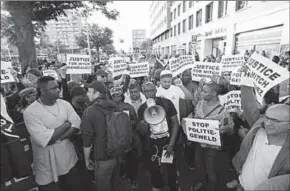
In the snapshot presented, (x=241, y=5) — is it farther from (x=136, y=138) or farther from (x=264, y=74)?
(x=136, y=138)

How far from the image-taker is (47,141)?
2178 millimetres

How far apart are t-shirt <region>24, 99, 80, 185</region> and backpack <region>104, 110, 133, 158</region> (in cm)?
48

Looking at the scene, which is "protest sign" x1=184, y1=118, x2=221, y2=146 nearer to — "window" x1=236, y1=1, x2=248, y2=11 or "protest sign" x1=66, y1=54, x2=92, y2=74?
"protest sign" x1=66, y1=54, x2=92, y2=74

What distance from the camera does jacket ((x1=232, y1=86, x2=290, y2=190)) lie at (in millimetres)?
1751

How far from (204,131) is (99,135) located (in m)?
1.34

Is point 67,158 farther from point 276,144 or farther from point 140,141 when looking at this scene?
point 276,144

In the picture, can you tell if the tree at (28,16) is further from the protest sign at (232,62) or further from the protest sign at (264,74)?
the protest sign at (264,74)

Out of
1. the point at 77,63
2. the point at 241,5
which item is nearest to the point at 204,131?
the point at 77,63

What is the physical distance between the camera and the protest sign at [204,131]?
A: 99.5 inches

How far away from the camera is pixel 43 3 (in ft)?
30.3

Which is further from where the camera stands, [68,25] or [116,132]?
[68,25]

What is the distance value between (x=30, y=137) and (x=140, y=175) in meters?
2.10

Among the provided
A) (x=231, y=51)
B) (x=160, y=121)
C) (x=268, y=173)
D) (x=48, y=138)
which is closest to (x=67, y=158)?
(x=48, y=138)

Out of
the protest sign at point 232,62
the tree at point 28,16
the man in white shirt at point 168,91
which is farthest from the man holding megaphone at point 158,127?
the tree at point 28,16
